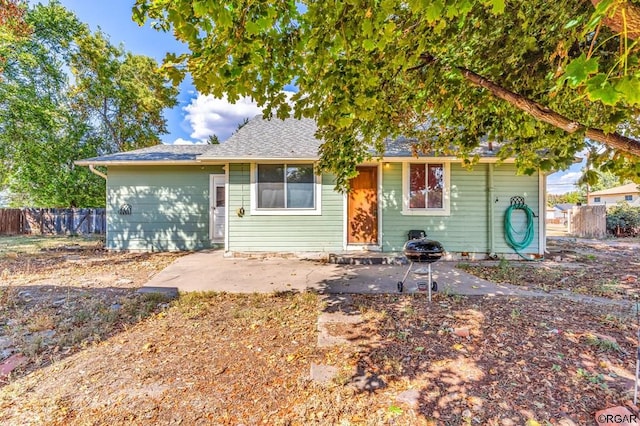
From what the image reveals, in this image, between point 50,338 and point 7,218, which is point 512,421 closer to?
point 50,338

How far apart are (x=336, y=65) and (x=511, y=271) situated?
222 inches

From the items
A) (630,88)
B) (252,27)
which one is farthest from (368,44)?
(630,88)

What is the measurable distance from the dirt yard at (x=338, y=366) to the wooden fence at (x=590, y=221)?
12325mm

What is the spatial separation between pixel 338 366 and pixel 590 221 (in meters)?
16.4

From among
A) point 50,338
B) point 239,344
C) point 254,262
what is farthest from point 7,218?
point 239,344

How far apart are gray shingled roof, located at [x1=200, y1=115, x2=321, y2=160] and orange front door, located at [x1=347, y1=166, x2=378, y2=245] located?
56.4 inches

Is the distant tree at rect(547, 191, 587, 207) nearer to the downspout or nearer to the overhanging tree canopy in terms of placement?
the downspout

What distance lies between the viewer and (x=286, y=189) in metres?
7.38

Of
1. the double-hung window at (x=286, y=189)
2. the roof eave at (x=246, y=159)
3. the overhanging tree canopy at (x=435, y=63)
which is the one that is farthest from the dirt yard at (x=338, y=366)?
the roof eave at (x=246, y=159)

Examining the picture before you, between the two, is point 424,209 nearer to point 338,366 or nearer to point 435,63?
point 435,63

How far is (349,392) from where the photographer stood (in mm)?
2209

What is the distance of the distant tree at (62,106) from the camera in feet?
39.4

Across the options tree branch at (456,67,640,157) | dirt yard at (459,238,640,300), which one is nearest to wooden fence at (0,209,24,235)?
dirt yard at (459,238,640,300)

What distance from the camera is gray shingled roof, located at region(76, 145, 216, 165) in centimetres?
864
